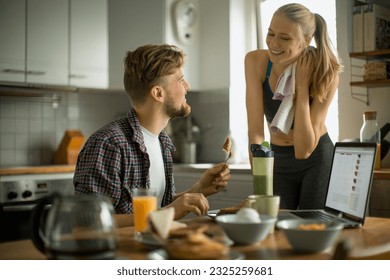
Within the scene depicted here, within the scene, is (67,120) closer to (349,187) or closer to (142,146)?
(142,146)

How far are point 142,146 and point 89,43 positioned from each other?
69.8 inches

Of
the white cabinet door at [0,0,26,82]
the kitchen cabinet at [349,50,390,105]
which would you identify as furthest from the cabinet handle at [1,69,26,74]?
the kitchen cabinet at [349,50,390,105]

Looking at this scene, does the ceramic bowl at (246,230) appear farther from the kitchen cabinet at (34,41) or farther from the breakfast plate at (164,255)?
the kitchen cabinet at (34,41)

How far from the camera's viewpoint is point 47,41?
2.92 metres

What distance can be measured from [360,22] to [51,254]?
6.70 ft

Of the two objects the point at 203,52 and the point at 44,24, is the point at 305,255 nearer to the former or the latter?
the point at 44,24

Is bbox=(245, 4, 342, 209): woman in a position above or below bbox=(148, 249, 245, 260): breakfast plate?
above

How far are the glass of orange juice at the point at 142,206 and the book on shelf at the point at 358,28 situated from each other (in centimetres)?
171

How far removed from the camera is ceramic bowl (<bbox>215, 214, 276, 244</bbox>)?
3.12 feet

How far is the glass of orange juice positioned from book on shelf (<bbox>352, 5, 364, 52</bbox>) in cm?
171

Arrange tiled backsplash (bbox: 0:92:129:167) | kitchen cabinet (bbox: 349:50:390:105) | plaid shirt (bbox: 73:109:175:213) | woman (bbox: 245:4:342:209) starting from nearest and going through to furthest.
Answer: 1. plaid shirt (bbox: 73:109:175:213)
2. woman (bbox: 245:4:342:209)
3. kitchen cabinet (bbox: 349:50:390:105)
4. tiled backsplash (bbox: 0:92:129:167)

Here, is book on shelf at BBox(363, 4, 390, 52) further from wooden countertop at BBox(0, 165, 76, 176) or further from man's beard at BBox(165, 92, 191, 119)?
wooden countertop at BBox(0, 165, 76, 176)

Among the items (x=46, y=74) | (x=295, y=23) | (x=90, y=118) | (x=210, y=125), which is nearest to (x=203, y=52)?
(x=210, y=125)

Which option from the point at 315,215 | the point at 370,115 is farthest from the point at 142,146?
the point at 370,115
